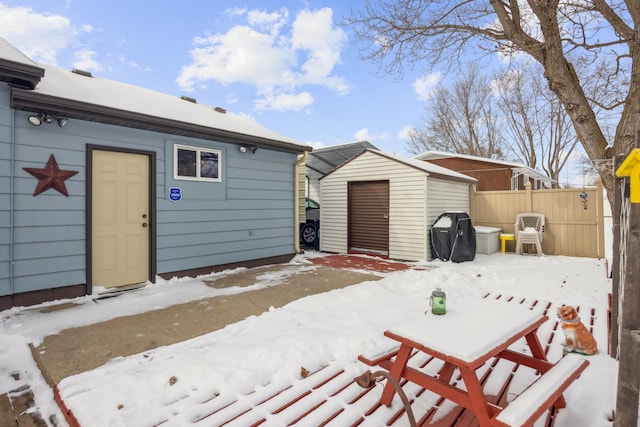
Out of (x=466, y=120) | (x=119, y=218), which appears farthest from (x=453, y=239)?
(x=466, y=120)

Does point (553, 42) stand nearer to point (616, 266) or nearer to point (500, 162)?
point (616, 266)

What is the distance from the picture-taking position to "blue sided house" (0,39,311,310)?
391 cm

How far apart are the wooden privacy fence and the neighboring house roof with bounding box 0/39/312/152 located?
6.27 m

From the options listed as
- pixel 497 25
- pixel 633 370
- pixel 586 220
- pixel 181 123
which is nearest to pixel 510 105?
pixel 586 220

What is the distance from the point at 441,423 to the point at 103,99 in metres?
5.60

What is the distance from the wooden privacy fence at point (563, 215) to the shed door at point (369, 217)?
352 centimetres

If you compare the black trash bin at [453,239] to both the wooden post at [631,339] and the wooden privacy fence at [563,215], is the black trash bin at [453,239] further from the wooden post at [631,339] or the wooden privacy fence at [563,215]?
the wooden post at [631,339]

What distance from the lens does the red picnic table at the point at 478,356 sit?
1.55 metres

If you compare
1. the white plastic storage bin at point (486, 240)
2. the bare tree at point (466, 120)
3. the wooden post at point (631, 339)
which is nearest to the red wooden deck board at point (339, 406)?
the wooden post at point (631, 339)

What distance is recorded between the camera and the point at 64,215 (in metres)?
4.26

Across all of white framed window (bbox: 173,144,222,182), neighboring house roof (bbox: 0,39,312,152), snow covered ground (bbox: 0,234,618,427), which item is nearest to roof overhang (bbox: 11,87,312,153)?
neighboring house roof (bbox: 0,39,312,152)

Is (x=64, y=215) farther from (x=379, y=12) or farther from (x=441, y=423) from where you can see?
(x=379, y=12)

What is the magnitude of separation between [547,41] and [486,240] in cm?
532

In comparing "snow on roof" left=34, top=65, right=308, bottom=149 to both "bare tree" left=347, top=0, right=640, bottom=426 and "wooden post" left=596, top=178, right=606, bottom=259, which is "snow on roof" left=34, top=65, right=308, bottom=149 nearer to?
"bare tree" left=347, top=0, right=640, bottom=426
